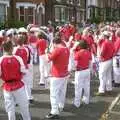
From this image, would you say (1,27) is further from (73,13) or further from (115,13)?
(115,13)

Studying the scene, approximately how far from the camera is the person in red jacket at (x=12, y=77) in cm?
941

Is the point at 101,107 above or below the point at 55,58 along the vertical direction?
below

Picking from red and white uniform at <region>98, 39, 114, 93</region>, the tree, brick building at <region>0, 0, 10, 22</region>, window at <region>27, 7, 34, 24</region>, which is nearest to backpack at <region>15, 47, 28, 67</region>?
red and white uniform at <region>98, 39, 114, 93</region>

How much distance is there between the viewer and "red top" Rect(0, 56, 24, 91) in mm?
9398

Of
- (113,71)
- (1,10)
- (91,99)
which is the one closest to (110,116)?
(91,99)

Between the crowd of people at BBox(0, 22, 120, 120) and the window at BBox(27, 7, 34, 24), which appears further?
the window at BBox(27, 7, 34, 24)

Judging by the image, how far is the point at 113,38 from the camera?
1734 centimetres

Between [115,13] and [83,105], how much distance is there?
251 feet

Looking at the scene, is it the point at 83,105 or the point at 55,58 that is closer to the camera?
the point at 55,58

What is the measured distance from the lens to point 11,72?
9.44 meters

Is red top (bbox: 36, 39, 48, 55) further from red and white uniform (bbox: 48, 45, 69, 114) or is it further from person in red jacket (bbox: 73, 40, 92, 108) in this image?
red and white uniform (bbox: 48, 45, 69, 114)

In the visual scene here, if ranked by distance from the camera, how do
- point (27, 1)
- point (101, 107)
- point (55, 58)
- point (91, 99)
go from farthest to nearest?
point (27, 1)
point (91, 99)
point (101, 107)
point (55, 58)

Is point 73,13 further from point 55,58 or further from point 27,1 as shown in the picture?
point 55,58

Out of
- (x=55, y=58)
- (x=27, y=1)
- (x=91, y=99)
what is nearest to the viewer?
(x=55, y=58)
